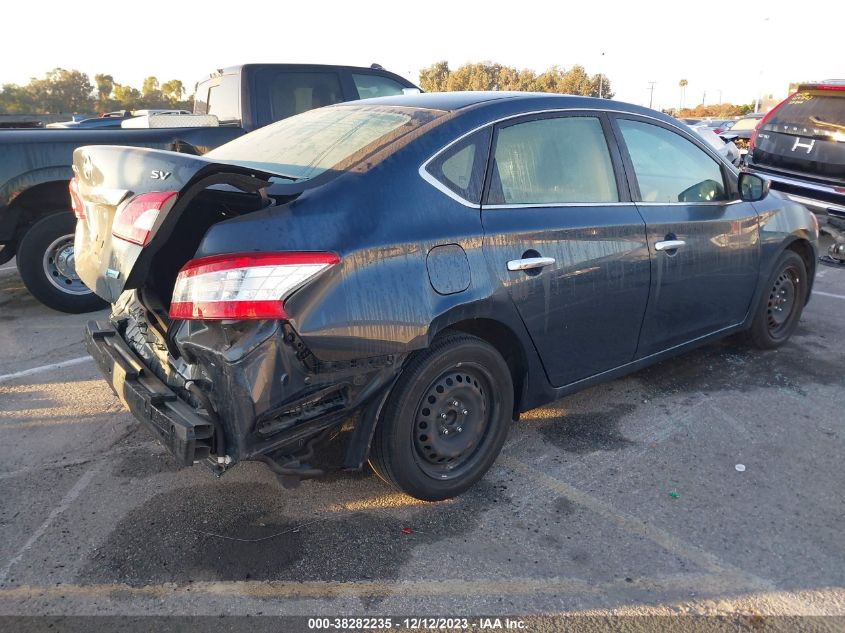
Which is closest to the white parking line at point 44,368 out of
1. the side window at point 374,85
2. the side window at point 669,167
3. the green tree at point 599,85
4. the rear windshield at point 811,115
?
the side window at point 669,167

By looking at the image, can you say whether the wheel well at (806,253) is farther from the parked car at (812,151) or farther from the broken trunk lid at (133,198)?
the broken trunk lid at (133,198)

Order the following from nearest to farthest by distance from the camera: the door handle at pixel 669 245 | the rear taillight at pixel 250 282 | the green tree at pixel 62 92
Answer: the rear taillight at pixel 250 282
the door handle at pixel 669 245
the green tree at pixel 62 92

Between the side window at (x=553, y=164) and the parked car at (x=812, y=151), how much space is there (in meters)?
5.23

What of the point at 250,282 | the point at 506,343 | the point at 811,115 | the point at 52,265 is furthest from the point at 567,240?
the point at 811,115

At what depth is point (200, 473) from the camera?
3.26 m

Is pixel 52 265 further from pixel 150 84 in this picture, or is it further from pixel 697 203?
pixel 150 84

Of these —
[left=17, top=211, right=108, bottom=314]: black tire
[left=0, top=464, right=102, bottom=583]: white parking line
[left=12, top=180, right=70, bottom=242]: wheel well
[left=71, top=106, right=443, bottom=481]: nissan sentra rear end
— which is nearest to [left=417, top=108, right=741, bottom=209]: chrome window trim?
[left=71, top=106, right=443, bottom=481]: nissan sentra rear end

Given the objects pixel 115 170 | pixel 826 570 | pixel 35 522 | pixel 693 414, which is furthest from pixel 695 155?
pixel 35 522

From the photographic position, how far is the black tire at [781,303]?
464 centimetres

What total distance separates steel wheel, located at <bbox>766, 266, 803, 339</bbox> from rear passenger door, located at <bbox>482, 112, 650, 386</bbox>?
172 centimetres

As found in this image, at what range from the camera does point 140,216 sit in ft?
8.20

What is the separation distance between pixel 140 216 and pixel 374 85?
5362mm

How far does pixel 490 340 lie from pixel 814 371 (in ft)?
9.06

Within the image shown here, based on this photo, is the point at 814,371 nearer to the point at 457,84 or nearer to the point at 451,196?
the point at 451,196
